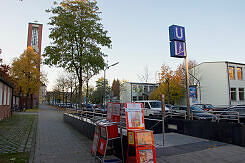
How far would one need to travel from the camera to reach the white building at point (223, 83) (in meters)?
33.5

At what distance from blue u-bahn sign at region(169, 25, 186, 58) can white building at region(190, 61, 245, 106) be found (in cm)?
2296

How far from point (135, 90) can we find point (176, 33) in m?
49.7

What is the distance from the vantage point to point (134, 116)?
527 cm

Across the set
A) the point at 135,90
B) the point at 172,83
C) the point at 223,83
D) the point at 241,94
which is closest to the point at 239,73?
the point at 241,94

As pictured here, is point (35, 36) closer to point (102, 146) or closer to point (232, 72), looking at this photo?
point (232, 72)

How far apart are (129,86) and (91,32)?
44.3 m

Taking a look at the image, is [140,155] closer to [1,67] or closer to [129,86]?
[1,67]

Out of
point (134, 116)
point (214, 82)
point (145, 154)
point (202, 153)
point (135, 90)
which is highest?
point (214, 82)

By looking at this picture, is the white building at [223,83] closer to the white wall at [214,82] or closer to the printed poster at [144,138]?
the white wall at [214,82]

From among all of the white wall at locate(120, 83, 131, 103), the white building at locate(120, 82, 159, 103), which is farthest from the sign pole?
the white wall at locate(120, 83, 131, 103)

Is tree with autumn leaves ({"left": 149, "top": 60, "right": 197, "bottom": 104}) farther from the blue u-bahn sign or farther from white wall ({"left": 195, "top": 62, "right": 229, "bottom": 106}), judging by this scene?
the blue u-bahn sign

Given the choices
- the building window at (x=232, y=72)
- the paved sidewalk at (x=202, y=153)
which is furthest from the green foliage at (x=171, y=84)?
the paved sidewalk at (x=202, y=153)

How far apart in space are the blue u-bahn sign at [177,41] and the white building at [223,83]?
23.0 m

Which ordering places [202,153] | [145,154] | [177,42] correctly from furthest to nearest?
[177,42] < [202,153] < [145,154]
